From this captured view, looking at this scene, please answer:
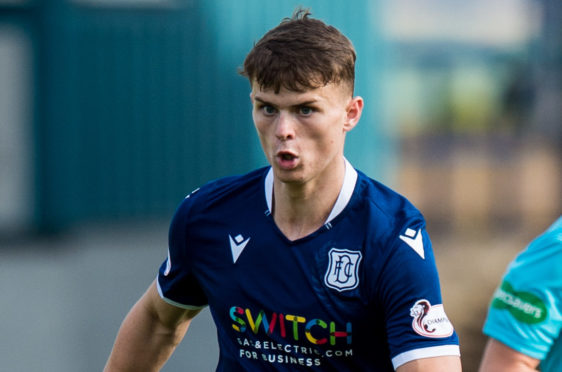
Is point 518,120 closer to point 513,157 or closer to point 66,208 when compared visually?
point 513,157

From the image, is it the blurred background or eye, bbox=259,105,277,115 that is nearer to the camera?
eye, bbox=259,105,277,115

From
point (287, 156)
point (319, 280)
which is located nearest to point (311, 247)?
point (319, 280)

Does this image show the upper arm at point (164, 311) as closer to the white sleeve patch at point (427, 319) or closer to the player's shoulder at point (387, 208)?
the player's shoulder at point (387, 208)

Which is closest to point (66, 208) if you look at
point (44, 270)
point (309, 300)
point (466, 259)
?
point (44, 270)

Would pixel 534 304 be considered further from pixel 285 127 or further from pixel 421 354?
pixel 285 127

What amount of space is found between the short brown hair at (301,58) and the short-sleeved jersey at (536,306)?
40.6 inches

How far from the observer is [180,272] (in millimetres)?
4129

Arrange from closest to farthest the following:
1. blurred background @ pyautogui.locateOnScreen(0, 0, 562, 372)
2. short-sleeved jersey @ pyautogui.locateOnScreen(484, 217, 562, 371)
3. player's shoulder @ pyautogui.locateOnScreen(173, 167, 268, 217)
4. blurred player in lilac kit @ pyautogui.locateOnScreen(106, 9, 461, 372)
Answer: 1. blurred player in lilac kit @ pyautogui.locateOnScreen(106, 9, 461, 372)
2. short-sleeved jersey @ pyautogui.locateOnScreen(484, 217, 562, 371)
3. player's shoulder @ pyautogui.locateOnScreen(173, 167, 268, 217)
4. blurred background @ pyautogui.locateOnScreen(0, 0, 562, 372)

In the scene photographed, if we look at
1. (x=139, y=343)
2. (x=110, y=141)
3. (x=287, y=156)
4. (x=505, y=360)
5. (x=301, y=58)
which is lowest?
(x=110, y=141)

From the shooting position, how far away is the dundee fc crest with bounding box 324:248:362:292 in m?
3.62

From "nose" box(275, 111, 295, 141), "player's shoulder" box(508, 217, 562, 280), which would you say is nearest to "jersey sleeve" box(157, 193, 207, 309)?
"nose" box(275, 111, 295, 141)

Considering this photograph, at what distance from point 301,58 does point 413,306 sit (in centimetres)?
96

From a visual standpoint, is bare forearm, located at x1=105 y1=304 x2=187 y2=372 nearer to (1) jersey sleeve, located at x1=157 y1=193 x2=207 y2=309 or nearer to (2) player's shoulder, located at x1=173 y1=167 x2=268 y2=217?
(1) jersey sleeve, located at x1=157 y1=193 x2=207 y2=309

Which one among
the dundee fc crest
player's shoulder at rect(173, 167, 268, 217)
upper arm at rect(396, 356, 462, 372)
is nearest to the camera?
upper arm at rect(396, 356, 462, 372)
